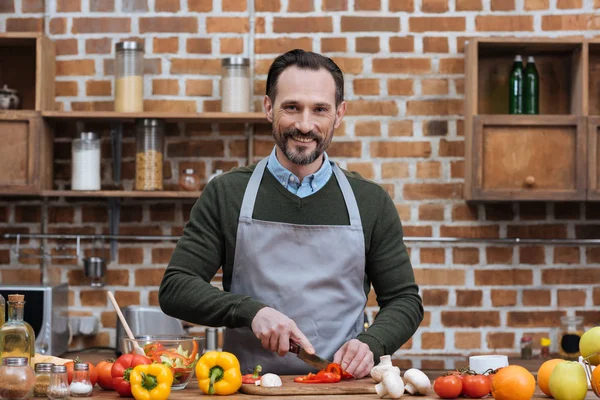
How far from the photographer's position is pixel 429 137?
3699 mm

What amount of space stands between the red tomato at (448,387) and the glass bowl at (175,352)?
20.1 inches

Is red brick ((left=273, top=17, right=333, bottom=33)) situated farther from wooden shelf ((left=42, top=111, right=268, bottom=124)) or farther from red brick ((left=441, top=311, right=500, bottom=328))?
red brick ((left=441, top=311, right=500, bottom=328))

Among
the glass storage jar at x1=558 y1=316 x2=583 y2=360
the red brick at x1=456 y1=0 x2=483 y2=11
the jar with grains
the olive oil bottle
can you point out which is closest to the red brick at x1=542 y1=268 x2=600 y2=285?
the glass storage jar at x1=558 y1=316 x2=583 y2=360

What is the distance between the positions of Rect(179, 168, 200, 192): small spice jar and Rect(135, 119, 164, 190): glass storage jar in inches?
3.3

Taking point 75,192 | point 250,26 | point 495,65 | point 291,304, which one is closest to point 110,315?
point 75,192

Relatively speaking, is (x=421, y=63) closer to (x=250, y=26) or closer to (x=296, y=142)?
(x=250, y=26)

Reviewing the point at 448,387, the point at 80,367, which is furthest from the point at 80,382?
the point at 448,387

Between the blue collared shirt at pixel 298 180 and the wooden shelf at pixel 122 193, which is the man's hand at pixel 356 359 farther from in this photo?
the wooden shelf at pixel 122 193

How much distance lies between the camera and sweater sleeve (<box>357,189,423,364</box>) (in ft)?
7.62

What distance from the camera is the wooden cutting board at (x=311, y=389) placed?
185 cm

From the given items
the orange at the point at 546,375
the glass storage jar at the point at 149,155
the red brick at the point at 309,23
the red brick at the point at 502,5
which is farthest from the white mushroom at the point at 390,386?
the red brick at the point at 502,5

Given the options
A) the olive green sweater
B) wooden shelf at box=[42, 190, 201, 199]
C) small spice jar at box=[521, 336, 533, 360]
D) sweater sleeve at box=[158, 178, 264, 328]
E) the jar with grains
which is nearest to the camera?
the jar with grains

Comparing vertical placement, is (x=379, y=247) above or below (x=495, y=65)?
below

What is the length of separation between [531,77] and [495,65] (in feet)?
0.59
